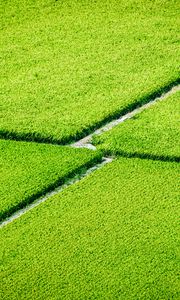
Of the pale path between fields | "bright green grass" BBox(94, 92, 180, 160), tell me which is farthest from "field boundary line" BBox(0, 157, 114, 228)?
"bright green grass" BBox(94, 92, 180, 160)

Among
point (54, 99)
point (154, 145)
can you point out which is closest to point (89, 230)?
point (154, 145)

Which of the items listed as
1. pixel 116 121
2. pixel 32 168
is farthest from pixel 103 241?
pixel 116 121

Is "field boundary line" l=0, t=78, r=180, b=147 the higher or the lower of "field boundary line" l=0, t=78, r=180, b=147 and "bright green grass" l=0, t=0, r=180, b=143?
the lower

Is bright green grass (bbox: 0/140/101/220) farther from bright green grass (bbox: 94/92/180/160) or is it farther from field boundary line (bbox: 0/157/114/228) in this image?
bright green grass (bbox: 94/92/180/160)

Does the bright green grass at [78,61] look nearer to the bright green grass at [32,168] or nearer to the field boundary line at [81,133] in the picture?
the field boundary line at [81,133]

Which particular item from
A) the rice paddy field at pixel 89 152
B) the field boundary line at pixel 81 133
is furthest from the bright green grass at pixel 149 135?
the field boundary line at pixel 81 133

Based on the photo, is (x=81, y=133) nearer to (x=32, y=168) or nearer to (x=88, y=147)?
(x=88, y=147)
